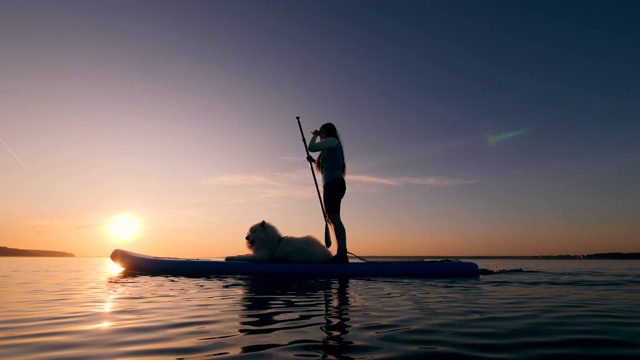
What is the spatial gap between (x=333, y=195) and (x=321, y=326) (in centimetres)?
580

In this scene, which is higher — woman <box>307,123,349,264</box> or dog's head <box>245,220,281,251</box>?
woman <box>307,123,349,264</box>

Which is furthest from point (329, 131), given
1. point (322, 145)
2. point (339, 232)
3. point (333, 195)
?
point (339, 232)

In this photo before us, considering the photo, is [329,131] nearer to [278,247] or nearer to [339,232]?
[339,232]

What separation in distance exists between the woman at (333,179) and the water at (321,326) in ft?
10.2

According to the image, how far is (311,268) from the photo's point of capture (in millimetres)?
9320

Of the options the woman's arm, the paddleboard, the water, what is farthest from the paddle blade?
the water

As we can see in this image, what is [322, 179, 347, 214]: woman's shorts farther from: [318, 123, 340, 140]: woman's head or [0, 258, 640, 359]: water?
[0, 258, 640, 359]: water

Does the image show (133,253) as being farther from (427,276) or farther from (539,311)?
(539,311)

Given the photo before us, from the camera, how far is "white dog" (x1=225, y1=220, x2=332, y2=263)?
9.93 metres

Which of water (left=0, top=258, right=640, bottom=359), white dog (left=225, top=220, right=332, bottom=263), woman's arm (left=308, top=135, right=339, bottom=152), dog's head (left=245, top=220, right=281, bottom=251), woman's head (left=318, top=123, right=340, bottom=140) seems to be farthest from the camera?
dog's head (left=245, top=220, right=281, bottom=251)

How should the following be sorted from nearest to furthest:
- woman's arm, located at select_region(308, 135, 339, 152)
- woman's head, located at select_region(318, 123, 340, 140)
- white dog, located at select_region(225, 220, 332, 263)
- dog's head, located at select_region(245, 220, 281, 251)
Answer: woman's arm, located at select_region(308, 135, 339, 152) < woman's head, located at select_region(318, 123, 340, 140) < white dog, located at select_region(225, 220, 332, 263) < dog's head, located at select_region(245, 220, 281, 251)

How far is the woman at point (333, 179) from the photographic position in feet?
30.6

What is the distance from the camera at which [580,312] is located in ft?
15.5

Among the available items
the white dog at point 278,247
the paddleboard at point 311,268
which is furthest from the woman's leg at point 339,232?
the white dog at point 278,247
